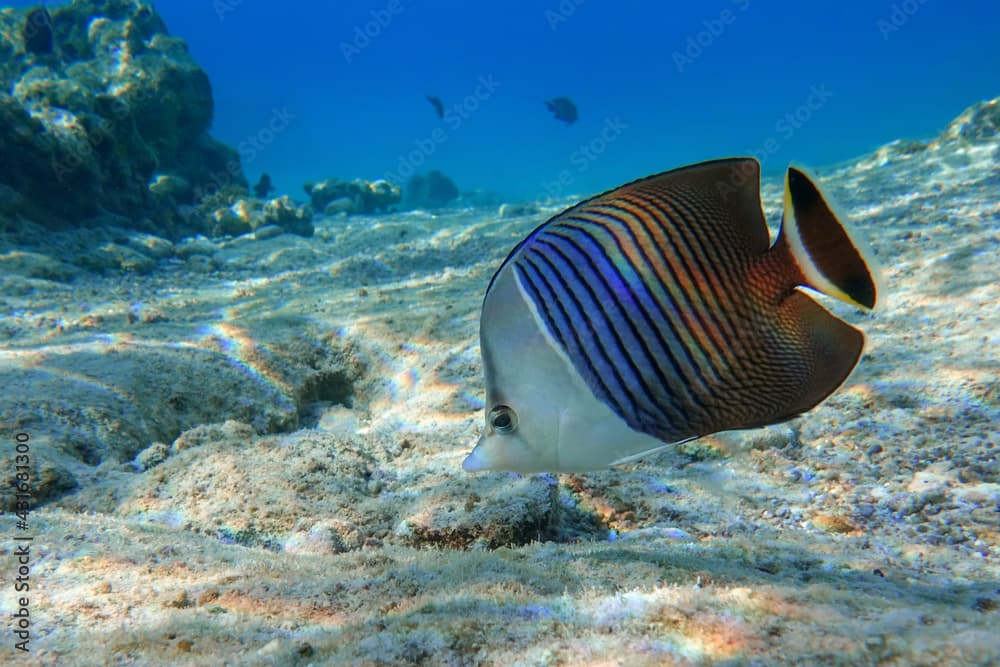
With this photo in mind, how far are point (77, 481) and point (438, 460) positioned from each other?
5.53 ft

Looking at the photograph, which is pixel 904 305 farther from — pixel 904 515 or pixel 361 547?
pixel 361 547

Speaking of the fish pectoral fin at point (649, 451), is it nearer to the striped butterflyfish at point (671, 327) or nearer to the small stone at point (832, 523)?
the striped butterflyfish at point (671, 327)

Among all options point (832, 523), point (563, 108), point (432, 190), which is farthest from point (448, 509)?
point (432, 190)

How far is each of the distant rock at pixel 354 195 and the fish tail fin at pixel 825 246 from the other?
17.6m

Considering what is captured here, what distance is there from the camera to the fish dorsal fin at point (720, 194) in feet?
3.27

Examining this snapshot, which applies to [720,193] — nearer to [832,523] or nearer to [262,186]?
[832,523]

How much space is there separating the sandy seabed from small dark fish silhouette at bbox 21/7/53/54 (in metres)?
10.3

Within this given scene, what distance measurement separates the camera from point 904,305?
3.71 m

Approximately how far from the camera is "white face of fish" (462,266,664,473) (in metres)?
0.97

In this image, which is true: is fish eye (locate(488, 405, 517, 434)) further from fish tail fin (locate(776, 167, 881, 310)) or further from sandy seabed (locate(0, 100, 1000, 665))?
fish tail fin (locate(776, 167, 881, 310))

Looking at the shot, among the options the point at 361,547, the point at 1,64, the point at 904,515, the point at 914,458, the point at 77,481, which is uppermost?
the point at 1,64

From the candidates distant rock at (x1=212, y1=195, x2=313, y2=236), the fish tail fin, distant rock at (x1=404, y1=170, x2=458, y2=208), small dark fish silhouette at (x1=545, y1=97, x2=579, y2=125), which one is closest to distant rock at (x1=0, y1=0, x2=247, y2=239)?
distant rock at (x1=212, y1=195, x2=313, y2=236)

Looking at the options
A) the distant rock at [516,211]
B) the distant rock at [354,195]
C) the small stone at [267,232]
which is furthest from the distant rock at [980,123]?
the distant rock at [354,195]

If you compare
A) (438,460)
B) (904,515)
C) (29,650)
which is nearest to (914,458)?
(904,515)
